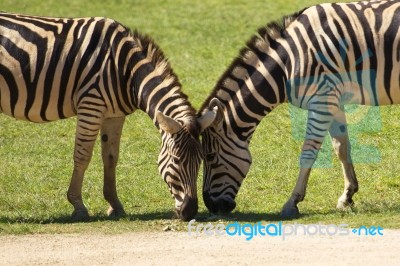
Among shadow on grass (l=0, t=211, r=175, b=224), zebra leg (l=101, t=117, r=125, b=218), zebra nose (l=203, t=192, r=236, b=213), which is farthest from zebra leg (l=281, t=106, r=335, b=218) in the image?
zebra leg (l=101, t=117, r=125, b=218)

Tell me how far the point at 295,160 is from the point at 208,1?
1281cm

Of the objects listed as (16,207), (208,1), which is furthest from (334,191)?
(208,1)

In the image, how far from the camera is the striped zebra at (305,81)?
42.4 feet

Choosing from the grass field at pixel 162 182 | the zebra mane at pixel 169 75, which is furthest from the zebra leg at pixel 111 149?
the zebra mane at pixel 169 75

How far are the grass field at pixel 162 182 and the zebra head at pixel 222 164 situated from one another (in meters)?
0.22

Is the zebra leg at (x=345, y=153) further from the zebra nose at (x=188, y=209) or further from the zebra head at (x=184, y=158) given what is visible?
the zebra nose at (x=188, y=209)

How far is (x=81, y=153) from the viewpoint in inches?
526

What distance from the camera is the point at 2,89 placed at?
44.2 ft

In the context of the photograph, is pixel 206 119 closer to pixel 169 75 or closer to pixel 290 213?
pixel 169 75

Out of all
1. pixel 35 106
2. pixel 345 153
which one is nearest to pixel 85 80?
pixel 35 106

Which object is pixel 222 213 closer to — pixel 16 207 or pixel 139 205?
pixel 139 205

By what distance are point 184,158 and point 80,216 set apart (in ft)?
5.78

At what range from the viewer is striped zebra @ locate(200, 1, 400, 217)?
1291 cm

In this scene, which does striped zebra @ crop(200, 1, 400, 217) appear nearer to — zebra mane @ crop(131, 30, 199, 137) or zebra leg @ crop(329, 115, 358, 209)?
Answer: zebra mane @ crop(131, 30, 199, 137)
